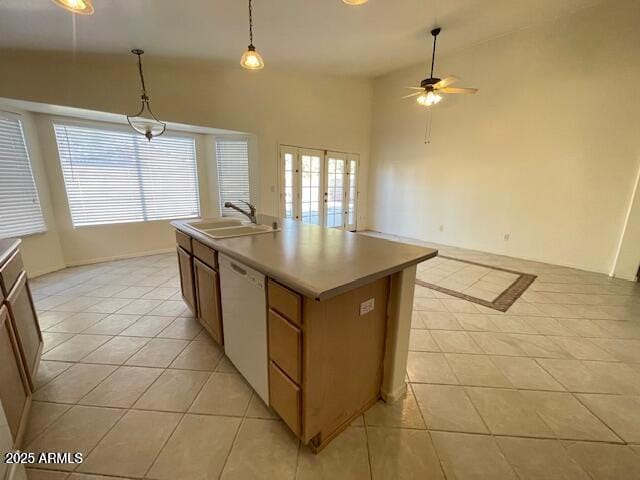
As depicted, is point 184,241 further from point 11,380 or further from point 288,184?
point 288,184

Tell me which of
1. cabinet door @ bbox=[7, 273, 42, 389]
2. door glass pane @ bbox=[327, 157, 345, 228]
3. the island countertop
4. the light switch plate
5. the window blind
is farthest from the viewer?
door glass pane @ bbox=[327, 157, 345, 228]

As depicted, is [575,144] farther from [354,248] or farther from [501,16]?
[354,248]

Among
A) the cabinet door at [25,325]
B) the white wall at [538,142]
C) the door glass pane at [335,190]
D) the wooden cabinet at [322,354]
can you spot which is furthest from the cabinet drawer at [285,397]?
the door glass pane at [335,190]

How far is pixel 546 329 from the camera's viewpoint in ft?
7.52

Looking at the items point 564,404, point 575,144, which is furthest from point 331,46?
point 564,404

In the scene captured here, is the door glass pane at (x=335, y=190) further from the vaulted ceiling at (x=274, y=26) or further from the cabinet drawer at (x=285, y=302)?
the cabinet drawer at (x=285, y=302)

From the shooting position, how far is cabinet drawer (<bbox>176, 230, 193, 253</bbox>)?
206 centimetres

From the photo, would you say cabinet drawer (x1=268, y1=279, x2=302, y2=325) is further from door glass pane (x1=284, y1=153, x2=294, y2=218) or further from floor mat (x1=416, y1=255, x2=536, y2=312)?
door glass pane (x1=284, y1=153, x2=294, y2=218)

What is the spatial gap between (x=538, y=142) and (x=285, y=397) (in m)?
5.03

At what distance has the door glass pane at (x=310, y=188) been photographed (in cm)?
553

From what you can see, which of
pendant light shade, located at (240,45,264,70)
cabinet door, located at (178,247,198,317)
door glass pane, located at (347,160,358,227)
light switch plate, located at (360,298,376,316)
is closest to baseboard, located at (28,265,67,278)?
cabinet door, located at (178,247,198,317)

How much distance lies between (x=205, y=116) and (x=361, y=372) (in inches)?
168

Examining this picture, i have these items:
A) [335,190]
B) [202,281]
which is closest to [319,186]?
[335,190]

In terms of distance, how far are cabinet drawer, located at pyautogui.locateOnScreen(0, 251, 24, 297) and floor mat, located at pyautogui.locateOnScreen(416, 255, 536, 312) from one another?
3514 mm
